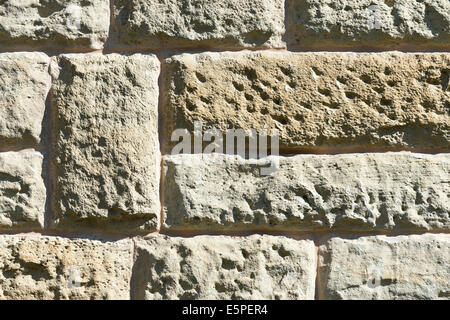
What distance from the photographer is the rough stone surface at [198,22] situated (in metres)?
2.77

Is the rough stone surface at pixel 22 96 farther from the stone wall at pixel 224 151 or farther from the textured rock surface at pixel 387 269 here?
the textured rock surface at pixel 387 269

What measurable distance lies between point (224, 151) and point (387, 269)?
2.48 ft

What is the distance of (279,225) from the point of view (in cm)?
269

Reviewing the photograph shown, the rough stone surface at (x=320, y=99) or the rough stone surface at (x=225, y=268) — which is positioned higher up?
the rough stone surface at (x=320, y=99)

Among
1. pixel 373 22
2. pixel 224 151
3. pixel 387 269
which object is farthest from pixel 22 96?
pixel 387 269

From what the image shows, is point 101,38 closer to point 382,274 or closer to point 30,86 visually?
point 30,86

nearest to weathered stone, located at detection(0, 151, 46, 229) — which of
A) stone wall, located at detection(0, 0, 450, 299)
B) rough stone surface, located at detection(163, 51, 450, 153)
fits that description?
stone wall, located at detection(0, 0, 450, 299)

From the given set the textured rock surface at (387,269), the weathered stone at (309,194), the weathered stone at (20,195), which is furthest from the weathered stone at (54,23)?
the textured rock surface at (387,269)

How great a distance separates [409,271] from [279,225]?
1.69ft

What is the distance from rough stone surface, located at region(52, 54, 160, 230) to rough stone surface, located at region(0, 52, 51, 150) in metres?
0.07

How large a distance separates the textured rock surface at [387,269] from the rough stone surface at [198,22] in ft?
2.87

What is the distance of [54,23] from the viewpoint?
279cm

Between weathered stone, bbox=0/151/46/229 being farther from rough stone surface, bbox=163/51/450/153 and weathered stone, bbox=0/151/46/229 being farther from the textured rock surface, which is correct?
the textured rock surface

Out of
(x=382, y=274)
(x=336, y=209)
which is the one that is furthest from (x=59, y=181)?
(x=382, y=274)
